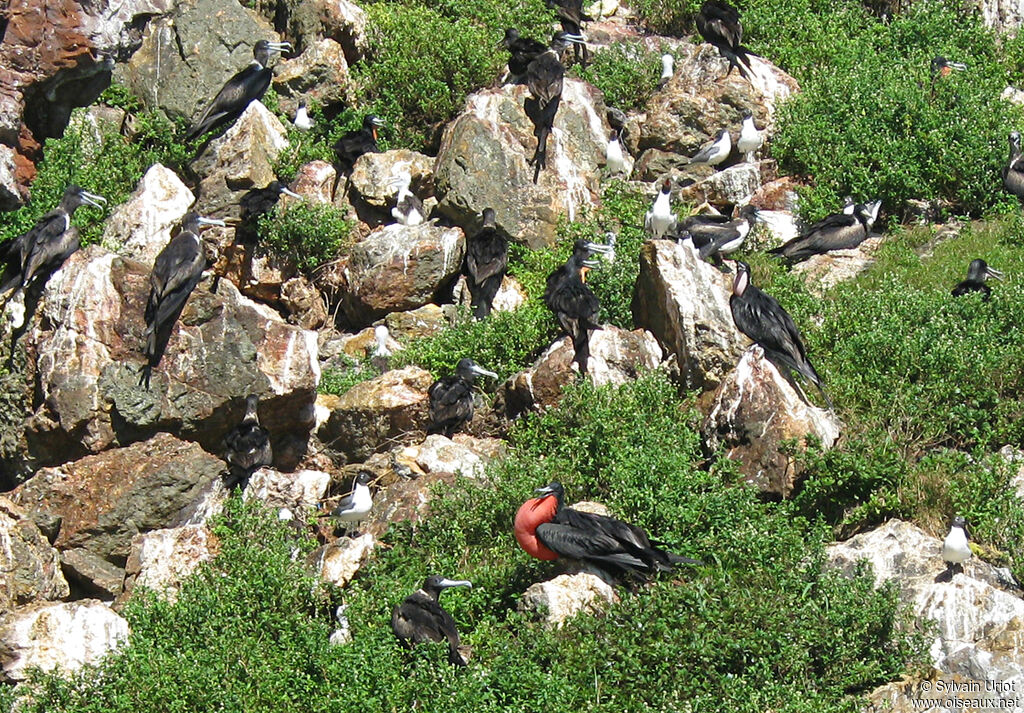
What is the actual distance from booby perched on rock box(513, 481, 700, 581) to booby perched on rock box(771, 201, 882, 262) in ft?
19.2

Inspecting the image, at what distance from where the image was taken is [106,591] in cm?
1295

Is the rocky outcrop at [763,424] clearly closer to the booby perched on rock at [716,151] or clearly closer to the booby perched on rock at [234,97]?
the booby perched on rock at [716,151]

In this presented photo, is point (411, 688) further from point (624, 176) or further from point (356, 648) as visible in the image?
point (624, 176)

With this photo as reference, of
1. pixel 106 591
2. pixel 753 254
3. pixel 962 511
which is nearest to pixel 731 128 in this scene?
pixel 753 254

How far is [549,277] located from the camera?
50.0 feet

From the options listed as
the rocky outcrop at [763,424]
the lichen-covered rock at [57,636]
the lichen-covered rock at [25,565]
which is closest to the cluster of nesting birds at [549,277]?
the rocky outcrop at [763,424]

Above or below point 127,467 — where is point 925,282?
above

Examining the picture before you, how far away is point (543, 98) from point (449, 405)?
5.02 m

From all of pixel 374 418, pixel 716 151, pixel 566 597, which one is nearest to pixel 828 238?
pixel 716 151

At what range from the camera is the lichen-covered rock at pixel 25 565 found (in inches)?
480

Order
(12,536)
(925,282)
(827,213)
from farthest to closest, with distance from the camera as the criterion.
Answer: (827,213)
(925,282)
(12,536)

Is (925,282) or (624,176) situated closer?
(925,282)

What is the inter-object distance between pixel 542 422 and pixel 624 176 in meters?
5.22

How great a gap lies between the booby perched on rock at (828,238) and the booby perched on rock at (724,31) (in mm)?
3139
